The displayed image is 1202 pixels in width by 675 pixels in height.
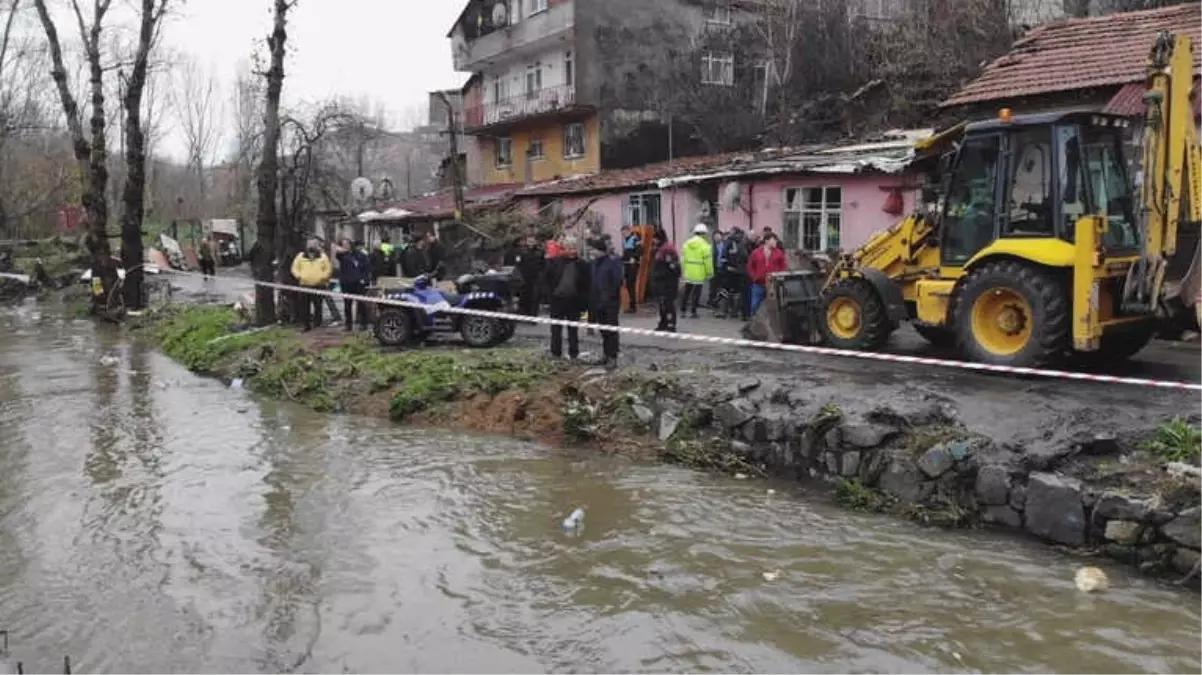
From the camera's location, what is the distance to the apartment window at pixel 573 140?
1344 inches

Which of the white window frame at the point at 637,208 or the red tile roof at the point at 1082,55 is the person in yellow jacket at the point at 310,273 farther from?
the red tile roof at the point at 1082,55

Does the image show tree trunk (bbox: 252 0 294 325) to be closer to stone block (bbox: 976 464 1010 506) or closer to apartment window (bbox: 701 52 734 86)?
stone block (bbox: 976 464 1010 506)

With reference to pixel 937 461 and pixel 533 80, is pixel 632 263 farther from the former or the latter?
pixel 533 80

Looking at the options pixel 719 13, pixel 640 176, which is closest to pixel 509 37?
pixel 719 13

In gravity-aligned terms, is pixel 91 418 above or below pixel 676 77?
below

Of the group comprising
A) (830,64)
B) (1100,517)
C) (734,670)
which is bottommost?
(734,670)

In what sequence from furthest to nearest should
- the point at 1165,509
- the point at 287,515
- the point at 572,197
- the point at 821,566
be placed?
the point at 572,197
the point at 287,515
the point at 821,566
the point at 1165,509

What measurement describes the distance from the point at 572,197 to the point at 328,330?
11.1 metres

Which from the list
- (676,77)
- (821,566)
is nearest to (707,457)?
(821,566)

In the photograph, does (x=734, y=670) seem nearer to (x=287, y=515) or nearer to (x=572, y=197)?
(x=287, y=515)

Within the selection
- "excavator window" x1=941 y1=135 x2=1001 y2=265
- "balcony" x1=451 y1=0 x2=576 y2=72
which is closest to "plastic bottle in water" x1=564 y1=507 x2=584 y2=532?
"excavator window" x1=941 y1=135 x2=1001 y2=265

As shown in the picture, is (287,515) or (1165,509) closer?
(1165,509)

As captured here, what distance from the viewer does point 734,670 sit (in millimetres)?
5133

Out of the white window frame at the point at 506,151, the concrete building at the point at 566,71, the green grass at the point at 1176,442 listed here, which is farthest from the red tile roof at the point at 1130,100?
the white window frame at the point at 506,151
